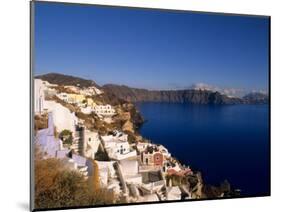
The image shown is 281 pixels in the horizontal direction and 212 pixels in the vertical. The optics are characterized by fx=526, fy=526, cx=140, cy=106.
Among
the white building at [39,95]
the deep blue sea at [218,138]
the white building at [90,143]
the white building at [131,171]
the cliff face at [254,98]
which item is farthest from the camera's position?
the cliff face at [254,98]

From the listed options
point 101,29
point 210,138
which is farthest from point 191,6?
point 210,138

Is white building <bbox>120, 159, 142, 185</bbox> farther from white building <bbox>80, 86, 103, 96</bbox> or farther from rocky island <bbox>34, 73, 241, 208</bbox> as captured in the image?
white building <bbox>80, 86, 103, 96</bbox>

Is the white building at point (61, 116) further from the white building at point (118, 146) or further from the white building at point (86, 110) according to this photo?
the white building at point (118, 146)

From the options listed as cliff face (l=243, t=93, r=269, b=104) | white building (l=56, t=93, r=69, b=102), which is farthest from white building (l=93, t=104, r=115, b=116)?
cliff face (l=243, t=93, r=269, b=104)

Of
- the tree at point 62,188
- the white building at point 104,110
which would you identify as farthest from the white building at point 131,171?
the white building at point 104,110

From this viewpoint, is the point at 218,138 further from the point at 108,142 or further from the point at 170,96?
the point at 108,142
